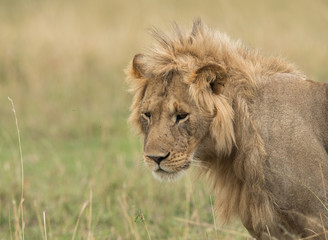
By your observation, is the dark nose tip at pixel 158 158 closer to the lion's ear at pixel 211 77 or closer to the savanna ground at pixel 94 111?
the savanna ground at pixel 94 111

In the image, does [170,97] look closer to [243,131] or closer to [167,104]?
[167,104]

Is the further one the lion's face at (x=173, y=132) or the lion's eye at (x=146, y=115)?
the lion's eye at (x=146, y=115)

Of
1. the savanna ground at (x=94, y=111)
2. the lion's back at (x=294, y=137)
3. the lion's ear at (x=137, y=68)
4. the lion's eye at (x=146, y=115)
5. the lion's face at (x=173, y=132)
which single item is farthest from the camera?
the savanna ground at (x=94, y=111)

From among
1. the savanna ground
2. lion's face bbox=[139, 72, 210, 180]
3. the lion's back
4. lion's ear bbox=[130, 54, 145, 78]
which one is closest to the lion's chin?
lion's face bbox=[139, 72, 210, 180]

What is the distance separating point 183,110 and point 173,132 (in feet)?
0.43

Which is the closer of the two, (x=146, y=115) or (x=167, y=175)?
(x=167, y=175)

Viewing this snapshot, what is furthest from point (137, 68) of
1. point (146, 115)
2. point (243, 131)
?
point (243, 131)

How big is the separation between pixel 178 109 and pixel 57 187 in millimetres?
2884

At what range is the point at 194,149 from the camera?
330 cm

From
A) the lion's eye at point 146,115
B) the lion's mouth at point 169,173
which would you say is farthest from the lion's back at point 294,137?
the lion's eye at point 146,115

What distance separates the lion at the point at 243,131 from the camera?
314 centimetres

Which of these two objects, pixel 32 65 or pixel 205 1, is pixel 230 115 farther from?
pixel 205 1

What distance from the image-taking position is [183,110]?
10.7ft

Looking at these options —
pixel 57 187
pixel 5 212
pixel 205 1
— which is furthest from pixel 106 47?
pixel 5 212
